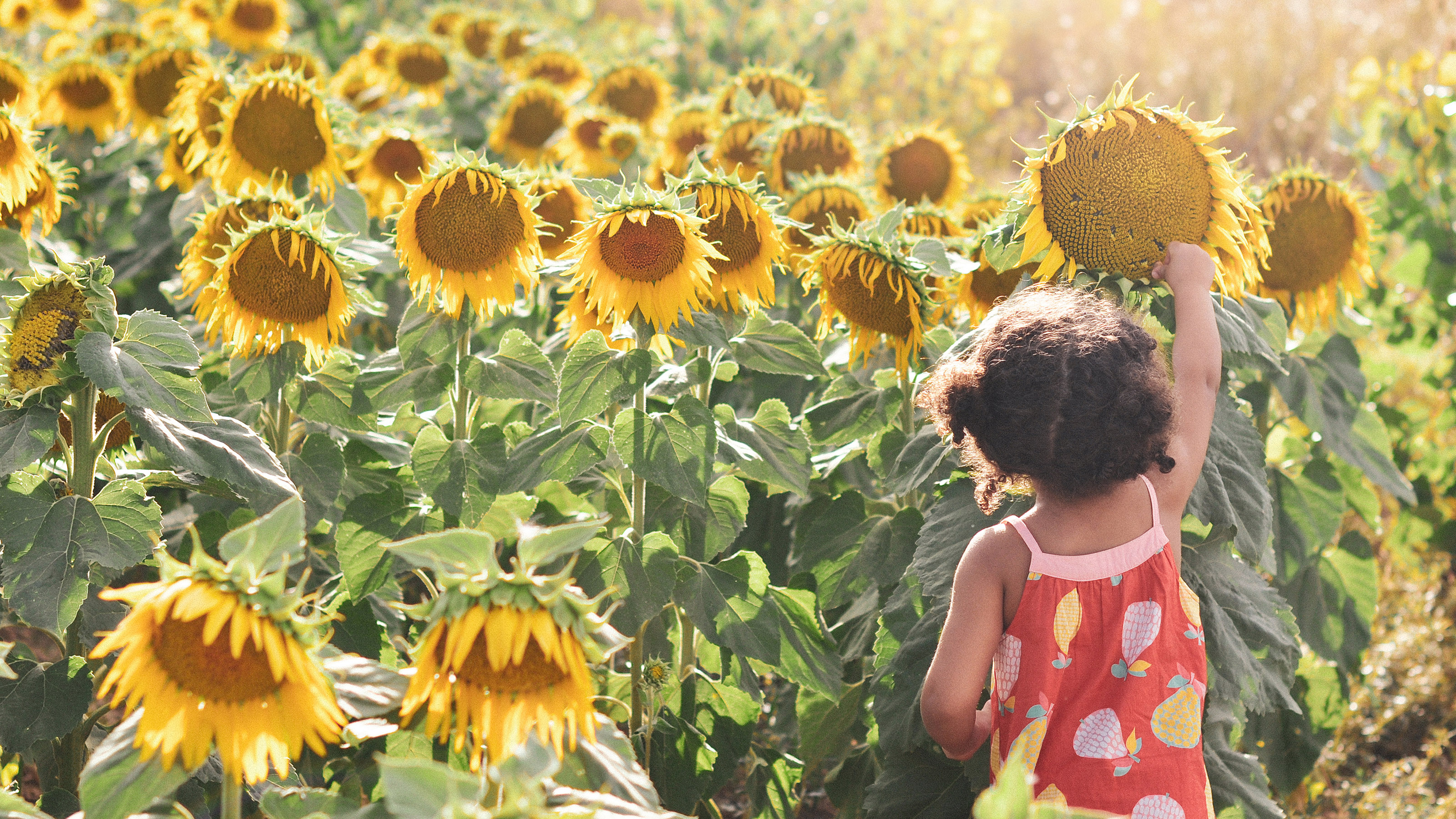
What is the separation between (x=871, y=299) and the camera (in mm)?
1814

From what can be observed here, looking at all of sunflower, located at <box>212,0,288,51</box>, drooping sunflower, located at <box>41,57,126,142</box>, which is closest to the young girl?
drooping sunflower, located at <box>41,57,126,142</box>

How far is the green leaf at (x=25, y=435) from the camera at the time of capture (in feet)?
4.50

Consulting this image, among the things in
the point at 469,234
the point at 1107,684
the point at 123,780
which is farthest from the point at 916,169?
the point at 123,780

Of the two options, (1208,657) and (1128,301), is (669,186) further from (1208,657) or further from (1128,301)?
(1208,657)

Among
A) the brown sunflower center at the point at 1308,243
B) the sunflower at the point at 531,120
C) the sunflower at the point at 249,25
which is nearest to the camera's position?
the brown sunflower center at the point at 1308,243

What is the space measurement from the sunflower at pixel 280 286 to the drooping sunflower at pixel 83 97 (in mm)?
1642

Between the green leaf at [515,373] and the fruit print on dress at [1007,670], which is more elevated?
the green leaf at [515,373]

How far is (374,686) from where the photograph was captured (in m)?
1.07

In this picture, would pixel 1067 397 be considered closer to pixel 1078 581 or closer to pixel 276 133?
pixel 1078 581

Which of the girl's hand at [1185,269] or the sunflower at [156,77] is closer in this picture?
the girl's hand at [1185,269]

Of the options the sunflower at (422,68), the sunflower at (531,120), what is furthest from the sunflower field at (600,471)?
the sunflower at (422,68)

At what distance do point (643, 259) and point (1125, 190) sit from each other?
629 millimetres

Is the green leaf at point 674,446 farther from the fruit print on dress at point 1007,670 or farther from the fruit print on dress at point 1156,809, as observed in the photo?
the fruit print on dress at point 1156,809

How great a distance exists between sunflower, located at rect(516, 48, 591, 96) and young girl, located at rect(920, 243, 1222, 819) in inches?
107
